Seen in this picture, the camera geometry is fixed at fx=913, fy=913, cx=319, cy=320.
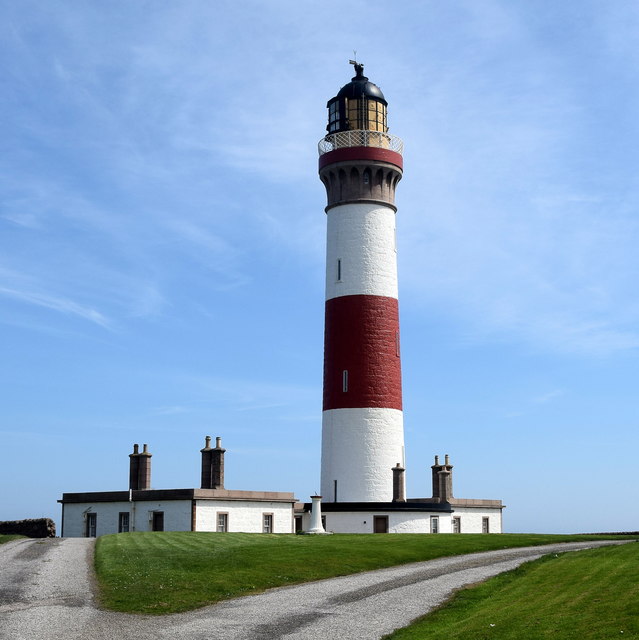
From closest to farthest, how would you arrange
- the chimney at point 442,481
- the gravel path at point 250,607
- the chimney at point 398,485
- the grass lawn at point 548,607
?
the grass lawn at point 548,607, the gravel path at point 250,607, the chimney at point 398,485, the chimney at point 442,481

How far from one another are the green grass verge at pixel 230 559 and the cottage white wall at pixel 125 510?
3.70 metres

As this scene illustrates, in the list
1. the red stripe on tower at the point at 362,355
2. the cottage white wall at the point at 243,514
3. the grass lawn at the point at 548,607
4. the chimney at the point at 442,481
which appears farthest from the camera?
the chimney at the point at 442,481

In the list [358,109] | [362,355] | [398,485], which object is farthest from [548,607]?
[358,109]

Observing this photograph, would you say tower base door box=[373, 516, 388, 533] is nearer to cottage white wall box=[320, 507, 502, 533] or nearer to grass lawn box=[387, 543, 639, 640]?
cottage white wall box=[320, 507, 502, 533]

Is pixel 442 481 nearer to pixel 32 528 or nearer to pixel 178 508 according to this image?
Result: pixel 178 508

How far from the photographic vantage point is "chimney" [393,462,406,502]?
167ft

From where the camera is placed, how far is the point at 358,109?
55.9 m

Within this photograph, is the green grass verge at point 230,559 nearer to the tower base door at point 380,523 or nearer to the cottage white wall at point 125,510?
the cottage white wall at point 125,510

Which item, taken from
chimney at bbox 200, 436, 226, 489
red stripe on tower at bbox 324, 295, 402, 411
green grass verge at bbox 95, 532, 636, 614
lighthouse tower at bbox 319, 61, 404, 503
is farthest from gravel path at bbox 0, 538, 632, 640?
red stripe on tower at bbox 324, 295, 402, 411

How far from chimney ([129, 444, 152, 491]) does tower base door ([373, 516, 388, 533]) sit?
42.2 feet

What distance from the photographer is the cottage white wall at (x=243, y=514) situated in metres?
46.7

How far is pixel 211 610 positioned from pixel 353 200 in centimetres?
3429

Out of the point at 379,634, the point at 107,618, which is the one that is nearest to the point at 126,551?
the point at 107,618

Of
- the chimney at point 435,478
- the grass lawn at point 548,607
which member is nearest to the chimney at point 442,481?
the chimney at point 435,478
